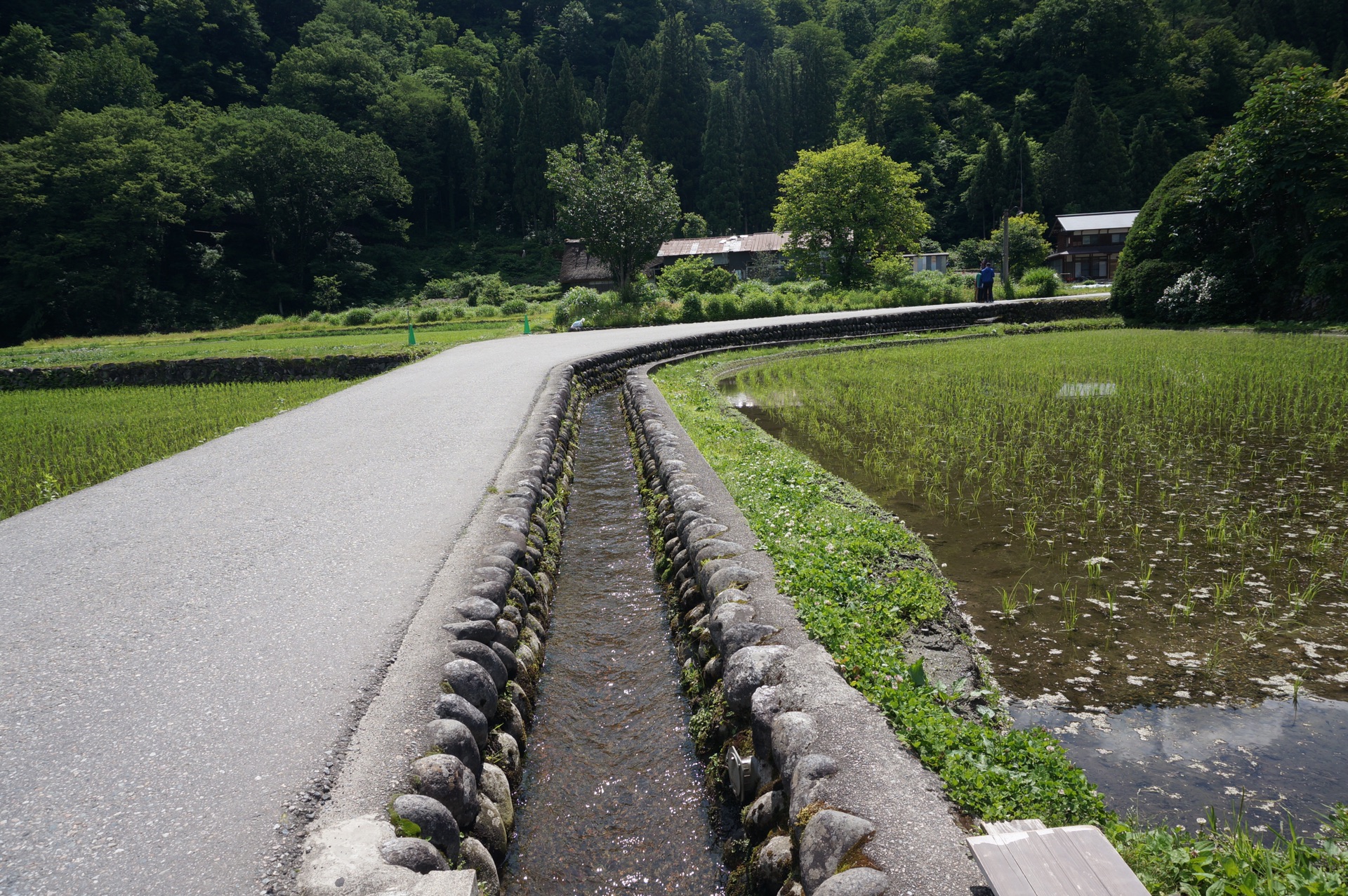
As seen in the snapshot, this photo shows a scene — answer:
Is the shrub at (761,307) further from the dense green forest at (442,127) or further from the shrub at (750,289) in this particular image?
the dense green forest at (442,127)

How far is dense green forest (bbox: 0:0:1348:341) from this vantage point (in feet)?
145

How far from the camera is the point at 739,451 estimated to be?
298 inches

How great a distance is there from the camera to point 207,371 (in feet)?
57.7

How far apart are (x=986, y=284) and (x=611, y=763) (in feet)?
86.2

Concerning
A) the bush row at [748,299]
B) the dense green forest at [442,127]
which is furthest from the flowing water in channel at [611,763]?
the dense green forest at [442,127]

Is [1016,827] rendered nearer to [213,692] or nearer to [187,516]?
[213,692]

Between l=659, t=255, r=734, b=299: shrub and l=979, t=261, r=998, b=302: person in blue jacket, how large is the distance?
9115 mm

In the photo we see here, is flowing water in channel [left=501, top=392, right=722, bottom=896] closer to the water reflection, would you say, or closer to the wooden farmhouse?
the water reflection

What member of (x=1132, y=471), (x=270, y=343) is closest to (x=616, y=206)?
(x=270, y=343)

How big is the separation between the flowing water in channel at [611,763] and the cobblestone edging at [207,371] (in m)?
13.6

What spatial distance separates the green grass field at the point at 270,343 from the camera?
18984 millimetres

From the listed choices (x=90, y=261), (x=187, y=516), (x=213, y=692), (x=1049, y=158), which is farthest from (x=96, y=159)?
(x=1049, y=158)

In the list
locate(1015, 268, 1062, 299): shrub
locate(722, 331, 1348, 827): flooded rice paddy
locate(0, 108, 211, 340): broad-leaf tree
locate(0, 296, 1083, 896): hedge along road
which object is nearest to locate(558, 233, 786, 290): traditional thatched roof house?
locate(1015, 268, 1062, 299): shrub

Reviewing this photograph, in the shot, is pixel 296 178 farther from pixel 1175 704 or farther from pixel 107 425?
pixel 1175 704
